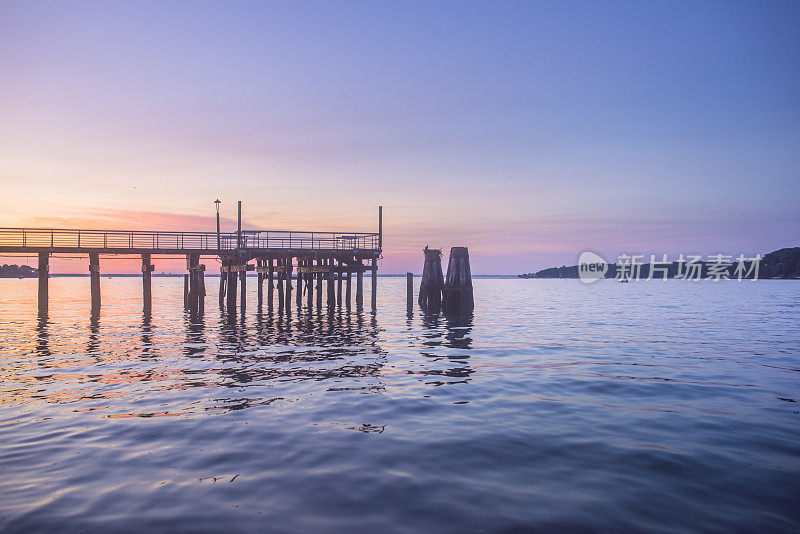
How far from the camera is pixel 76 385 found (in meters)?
12.0

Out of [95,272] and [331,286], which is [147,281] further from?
[331,286]

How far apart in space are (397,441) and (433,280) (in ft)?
81.9

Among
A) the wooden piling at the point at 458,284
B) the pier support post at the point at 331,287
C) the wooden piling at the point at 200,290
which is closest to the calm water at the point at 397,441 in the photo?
the wooden piling at the point at 458,284

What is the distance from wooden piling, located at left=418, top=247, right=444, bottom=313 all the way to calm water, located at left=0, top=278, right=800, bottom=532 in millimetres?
15139

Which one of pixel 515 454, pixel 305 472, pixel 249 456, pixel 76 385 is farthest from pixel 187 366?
pixel 515 454

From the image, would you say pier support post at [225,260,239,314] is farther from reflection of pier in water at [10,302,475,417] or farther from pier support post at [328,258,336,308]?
reflection of pier in water at [10,302,475,417]

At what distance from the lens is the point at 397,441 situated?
802cm

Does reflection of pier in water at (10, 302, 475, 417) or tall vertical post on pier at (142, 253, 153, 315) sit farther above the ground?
tall vertical post on pier at (142, 253, 153, 315)

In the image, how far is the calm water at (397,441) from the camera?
555 centimetres

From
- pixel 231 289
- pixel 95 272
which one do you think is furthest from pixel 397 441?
pixel 95 272

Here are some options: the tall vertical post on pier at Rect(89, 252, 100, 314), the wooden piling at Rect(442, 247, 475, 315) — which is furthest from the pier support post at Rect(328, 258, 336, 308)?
the tall vertical post on pier at Rect(89, 252, 100, 314)

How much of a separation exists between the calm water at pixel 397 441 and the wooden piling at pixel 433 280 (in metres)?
15.1

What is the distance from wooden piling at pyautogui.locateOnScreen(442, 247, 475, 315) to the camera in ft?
97.8

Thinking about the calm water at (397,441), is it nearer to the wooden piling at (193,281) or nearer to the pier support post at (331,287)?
the wooden piling at (193,281)
